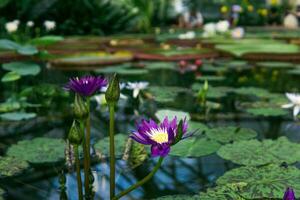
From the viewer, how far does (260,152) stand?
159 centimetres

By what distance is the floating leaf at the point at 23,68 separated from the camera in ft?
7.92

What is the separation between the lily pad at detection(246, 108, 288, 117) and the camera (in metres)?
2.24

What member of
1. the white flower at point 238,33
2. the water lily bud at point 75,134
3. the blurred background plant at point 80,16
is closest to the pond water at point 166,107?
the water lily bud at point 75,134

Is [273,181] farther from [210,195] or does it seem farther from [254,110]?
[254,110]

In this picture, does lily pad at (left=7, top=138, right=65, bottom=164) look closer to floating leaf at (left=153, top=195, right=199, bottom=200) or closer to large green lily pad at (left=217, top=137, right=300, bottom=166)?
floating leaf at (left=153, top=195, right=199, bottom=200)

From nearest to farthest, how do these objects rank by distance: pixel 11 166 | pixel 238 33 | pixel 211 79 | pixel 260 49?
pixel 11 166 → pixel 211 79 → pixel 260 49 → pixel 238 33

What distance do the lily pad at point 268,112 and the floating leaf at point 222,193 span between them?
3.49 feet

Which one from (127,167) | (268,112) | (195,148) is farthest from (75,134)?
(268,112)

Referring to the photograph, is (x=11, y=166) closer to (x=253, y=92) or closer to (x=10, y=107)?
(x=10, y=107)

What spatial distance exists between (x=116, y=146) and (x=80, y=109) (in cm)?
64

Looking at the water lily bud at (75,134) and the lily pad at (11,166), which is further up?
the water lily bud at (75,134)

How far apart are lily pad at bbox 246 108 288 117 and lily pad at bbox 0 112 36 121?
112cm

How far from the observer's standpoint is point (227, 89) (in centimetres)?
296

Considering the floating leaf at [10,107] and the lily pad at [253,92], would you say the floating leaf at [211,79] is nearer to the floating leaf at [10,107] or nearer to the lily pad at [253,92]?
the lily pad at [253,92]
